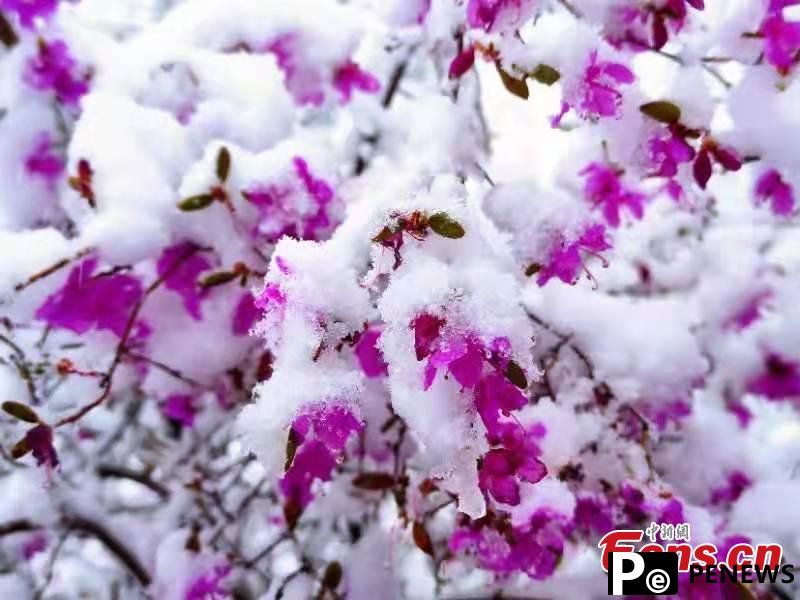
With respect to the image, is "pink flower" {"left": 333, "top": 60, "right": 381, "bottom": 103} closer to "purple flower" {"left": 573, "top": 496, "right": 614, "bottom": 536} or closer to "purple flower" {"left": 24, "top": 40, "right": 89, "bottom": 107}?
"purple flower" {"left": 24, "top": 40, "right": 89, "bottom": 107}

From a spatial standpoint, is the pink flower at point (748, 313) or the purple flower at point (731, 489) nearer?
the purple flower at point (731, 489)

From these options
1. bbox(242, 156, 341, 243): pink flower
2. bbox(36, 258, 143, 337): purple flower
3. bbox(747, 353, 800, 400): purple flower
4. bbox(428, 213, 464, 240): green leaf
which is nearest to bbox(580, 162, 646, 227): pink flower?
bbox(242, 156, 341, 243): pink flower

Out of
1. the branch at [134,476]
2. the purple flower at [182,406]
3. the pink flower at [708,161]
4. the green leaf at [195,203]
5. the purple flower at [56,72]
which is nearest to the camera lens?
the pink flower at [708,161]

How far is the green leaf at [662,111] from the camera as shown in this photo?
91cm

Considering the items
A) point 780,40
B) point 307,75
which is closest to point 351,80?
point 307,75

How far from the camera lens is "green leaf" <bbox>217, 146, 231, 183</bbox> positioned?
1.10 metres

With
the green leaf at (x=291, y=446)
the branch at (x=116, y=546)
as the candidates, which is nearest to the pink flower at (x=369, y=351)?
the green leaf at (x=291, y=446)

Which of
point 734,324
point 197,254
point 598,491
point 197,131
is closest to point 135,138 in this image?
point 197,131

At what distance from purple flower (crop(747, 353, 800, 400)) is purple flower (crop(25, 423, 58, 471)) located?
1.78m

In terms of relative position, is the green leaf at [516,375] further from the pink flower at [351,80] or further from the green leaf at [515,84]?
the pink flower at [351,80]

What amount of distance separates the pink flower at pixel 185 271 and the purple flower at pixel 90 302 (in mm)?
64

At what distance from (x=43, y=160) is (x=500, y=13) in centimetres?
123

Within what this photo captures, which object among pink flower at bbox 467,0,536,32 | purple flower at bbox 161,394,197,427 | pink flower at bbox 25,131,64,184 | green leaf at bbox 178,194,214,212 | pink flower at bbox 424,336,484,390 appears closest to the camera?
pink flower at bbox 424,336,484,390

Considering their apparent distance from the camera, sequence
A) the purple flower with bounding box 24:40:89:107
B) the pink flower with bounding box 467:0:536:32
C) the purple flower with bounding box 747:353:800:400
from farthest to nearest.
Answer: the purple flower with bounding box 747:353:800:400, the purple flower with bounding box 24:40:89:107, the pink flower with bounding box 467:0:536:32
